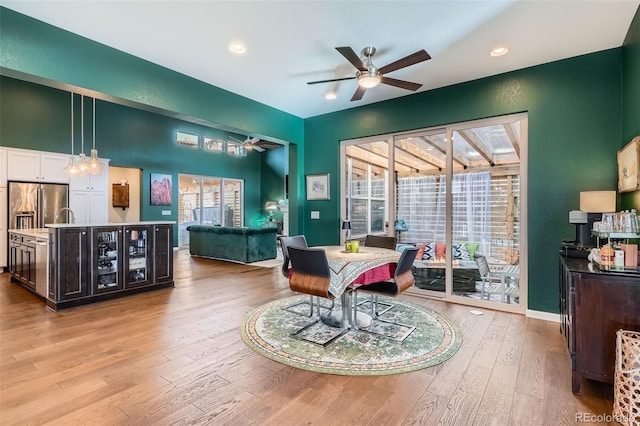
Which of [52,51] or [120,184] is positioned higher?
[52,51]

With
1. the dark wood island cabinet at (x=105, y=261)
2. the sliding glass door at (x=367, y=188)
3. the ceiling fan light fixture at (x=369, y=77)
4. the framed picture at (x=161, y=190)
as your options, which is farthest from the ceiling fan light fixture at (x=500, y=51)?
the framed picture at (x=161, y=190)

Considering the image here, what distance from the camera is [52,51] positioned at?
2.89 metres

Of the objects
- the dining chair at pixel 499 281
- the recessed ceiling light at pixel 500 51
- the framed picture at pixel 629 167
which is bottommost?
the dining chair at pixel 499 281

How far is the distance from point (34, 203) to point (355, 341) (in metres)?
6.94

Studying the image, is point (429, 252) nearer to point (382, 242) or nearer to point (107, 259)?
point (382, 242)

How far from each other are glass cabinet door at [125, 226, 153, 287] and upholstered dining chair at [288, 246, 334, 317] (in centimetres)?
269

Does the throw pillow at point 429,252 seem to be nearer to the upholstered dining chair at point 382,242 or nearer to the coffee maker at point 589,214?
the upholstered dining chair at point 382,242

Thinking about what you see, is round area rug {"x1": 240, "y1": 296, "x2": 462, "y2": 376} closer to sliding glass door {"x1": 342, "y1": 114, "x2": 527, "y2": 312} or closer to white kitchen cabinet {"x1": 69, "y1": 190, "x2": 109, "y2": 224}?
sliding glass door {"x1": 342, "y1": 114, "x2": 527, "y2": 312}

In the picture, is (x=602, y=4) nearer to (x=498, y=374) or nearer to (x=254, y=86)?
(x=498, y=374)

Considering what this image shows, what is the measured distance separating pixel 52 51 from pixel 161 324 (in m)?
2.83

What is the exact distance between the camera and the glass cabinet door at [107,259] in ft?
13.1

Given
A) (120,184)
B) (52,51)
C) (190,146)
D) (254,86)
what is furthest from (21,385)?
(190,146)

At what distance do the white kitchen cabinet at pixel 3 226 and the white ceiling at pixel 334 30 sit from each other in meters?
4.76

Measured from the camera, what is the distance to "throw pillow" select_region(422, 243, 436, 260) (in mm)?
4465
